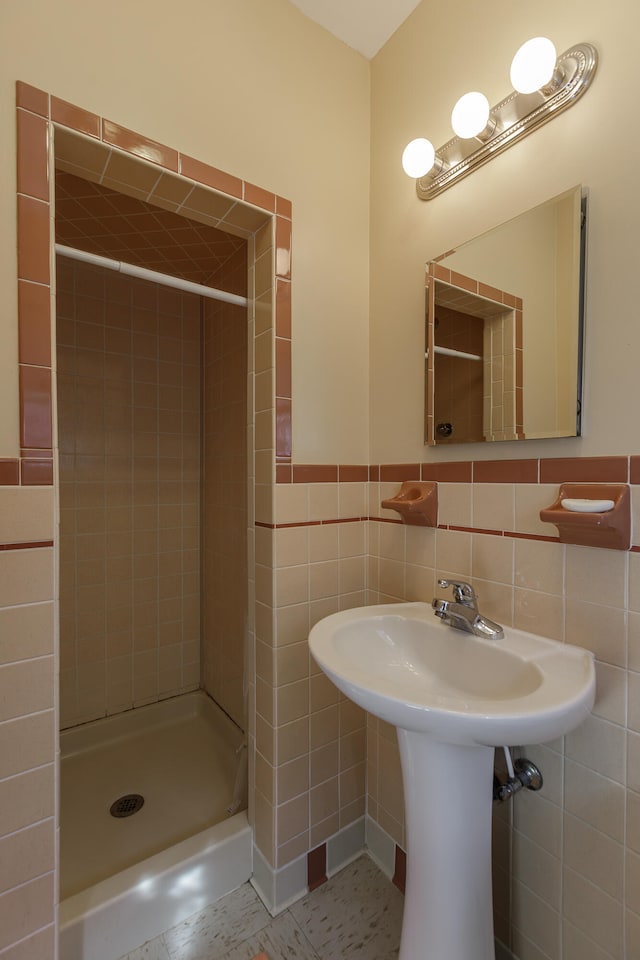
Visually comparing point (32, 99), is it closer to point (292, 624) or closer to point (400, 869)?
point (292, 624)

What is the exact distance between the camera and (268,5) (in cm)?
121

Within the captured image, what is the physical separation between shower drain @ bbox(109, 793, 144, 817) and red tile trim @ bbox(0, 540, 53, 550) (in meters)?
1.36

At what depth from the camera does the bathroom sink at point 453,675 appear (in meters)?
0.65

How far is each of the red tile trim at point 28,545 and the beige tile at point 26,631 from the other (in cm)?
13

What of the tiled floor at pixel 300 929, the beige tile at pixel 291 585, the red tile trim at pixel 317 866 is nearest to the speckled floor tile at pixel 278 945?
the tiled floor at pixel 300 929

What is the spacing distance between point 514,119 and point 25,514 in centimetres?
145

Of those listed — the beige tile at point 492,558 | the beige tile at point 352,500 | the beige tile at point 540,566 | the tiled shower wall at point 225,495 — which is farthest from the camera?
the tiled shower wall at point 225,495

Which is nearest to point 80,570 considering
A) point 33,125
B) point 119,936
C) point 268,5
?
point 119,936

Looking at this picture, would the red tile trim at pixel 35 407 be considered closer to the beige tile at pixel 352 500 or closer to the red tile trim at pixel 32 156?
the red tile trim at pixel 32 156

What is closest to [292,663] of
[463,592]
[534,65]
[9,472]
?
[463,592]

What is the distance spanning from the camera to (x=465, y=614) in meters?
1.01

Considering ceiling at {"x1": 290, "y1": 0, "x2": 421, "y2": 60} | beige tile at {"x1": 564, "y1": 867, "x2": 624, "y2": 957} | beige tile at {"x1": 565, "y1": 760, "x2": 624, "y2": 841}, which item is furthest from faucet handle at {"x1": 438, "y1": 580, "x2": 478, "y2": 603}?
ceiling at {"x1": 290, "y1": 0, "x2": 421, "y2": 60}

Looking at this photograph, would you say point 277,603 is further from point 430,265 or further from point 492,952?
point 430,265

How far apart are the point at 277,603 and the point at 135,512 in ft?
4.12
